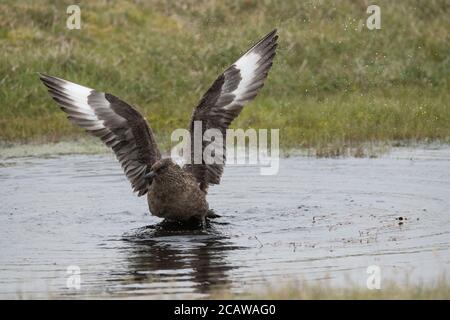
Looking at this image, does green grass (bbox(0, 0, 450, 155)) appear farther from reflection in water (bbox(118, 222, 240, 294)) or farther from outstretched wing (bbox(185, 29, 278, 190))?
reflection in water (bbox(118, 222, 240, 294))

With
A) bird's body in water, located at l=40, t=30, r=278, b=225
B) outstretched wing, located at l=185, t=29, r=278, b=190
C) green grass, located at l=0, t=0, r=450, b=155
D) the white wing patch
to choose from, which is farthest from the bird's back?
green grass, located at l=0, t=0, r=450, b=155

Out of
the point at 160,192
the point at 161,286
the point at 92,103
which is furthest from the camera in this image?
the point at 92,103

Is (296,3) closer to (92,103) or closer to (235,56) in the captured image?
(235,56)

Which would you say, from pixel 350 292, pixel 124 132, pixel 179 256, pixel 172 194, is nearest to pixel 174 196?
pixel 172 194

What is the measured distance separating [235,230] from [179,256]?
1.20m

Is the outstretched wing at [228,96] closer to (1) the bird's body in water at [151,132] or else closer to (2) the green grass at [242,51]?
(1) the bird's body in water at [151,132]

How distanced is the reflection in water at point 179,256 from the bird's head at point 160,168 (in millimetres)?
563

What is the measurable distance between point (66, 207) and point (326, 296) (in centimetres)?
Result: 493

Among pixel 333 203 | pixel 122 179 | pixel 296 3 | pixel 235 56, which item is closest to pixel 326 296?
pixel 333 203

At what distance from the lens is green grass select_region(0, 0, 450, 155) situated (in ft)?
51.1

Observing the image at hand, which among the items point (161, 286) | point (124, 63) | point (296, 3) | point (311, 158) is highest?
point (296, 3)

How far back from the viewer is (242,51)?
17797 mm

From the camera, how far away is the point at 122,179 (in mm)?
Result: 12844

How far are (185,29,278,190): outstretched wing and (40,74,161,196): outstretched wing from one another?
457 mm
